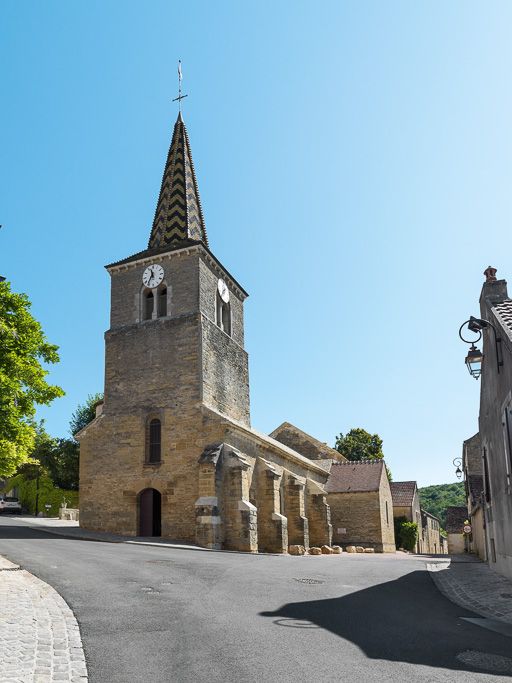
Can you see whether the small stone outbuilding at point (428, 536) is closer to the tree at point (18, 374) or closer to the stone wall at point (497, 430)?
the stone wall at point (497, 430)

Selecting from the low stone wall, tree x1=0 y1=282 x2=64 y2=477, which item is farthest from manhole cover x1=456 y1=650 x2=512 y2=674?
the low stone wall

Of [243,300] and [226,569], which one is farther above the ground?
[243,300]

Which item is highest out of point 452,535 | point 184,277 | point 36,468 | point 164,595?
point 184,277

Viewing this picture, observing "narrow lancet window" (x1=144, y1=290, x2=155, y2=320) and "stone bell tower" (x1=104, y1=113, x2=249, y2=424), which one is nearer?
"stone bell tower" (x1=104, y1=113, x2=249, y2=424)

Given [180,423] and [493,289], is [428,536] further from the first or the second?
[493,289]

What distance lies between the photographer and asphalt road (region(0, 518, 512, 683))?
567cm

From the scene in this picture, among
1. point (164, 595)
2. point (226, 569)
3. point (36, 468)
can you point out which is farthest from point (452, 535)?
point (164, 595)

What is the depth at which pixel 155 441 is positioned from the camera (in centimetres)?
2602

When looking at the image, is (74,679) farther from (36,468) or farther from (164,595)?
(36,468)

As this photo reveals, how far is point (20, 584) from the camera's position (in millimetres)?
10289

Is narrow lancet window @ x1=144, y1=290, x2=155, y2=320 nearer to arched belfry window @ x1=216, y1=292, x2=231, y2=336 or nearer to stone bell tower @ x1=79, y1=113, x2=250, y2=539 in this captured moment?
stone bell tower @ x1=79, y1=113, x2=250, y2=539

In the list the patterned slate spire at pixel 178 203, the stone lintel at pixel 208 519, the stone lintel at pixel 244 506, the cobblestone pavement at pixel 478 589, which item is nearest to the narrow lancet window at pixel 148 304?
the patterned slate spire at pixel 178 203

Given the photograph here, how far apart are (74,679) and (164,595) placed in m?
4.58

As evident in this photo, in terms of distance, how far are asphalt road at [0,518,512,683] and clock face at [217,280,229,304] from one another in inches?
702
